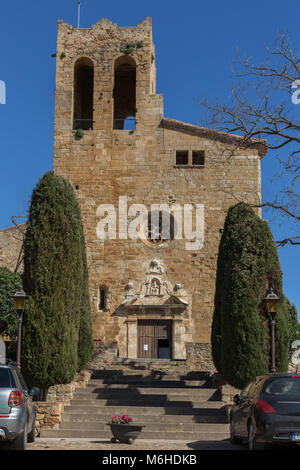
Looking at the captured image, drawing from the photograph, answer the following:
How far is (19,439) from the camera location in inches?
360

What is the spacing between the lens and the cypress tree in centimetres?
1486

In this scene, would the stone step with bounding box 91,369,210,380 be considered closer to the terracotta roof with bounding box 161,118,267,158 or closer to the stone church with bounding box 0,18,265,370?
the stone church with bounding box 0,18,265,370

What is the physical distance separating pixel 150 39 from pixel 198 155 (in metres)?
5.46

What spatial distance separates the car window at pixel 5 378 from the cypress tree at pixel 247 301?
22.6 feet

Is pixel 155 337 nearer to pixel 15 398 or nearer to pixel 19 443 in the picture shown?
pixel 19 443

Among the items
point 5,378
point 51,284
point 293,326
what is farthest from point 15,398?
point 293,326

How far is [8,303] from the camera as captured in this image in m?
25.3

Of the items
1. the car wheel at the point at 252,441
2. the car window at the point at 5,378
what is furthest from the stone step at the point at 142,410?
the car window at the point at 5,378

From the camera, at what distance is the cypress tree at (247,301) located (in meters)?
14.9

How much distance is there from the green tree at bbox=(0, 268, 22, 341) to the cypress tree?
34.9 ft

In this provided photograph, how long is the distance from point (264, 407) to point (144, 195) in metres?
16.8

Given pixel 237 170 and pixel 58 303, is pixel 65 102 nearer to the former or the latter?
pixel 237 170

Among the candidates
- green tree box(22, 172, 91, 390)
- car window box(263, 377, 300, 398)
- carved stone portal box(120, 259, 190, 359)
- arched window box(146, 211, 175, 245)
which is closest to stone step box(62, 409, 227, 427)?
green tree box(22, 172, 91, 390)
